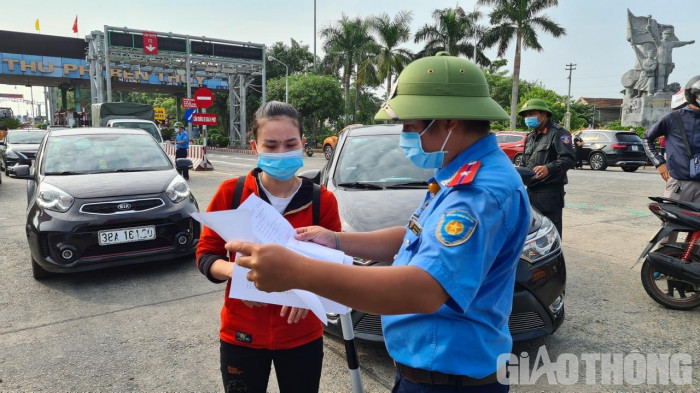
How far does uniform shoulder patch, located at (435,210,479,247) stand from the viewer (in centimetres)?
106

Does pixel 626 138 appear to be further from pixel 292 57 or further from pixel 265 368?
pixel 292 57

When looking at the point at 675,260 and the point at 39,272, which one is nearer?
the point at 675,260

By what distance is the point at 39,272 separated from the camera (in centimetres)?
475

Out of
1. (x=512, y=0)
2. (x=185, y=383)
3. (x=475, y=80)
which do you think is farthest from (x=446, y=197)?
(x=512, y=0)

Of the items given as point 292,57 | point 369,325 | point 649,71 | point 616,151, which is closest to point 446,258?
point 369,325

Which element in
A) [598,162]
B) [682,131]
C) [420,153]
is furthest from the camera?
[598,162]

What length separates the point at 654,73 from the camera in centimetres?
3250

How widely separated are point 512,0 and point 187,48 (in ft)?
68.8

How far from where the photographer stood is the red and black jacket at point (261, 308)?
181cm

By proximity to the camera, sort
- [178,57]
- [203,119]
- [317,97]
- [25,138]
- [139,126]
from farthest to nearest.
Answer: [317,97] < [178,57] < [203,119] < [25,138] < [139,126]

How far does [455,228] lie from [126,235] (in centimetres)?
433

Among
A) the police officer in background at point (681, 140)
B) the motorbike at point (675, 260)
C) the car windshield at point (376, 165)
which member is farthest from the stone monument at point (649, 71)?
the car windshield at point (376, 165)

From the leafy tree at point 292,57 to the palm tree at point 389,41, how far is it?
14201 mm

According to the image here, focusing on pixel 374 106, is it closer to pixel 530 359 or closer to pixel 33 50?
pixel 33 50
